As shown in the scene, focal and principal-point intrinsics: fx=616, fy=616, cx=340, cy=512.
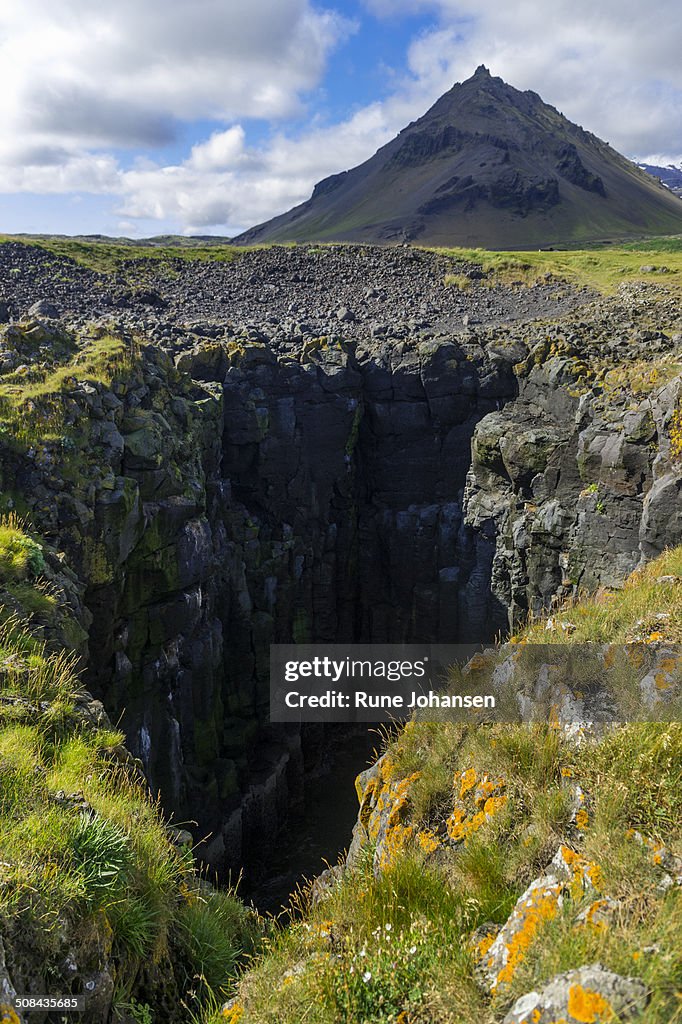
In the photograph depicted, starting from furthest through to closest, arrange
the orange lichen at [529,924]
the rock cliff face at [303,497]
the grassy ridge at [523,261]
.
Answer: the grassy ridge at [523,261] < the rock cliff face at [303,497] < the orange lichen at [529,924]

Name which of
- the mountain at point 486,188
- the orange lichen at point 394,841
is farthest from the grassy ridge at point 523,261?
the mountain at point 486,188

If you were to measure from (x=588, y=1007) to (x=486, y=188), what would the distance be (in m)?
125

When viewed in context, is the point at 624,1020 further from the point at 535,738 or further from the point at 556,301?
the point at 556,301

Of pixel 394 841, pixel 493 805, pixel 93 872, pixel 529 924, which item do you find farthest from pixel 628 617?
pixel 93 872

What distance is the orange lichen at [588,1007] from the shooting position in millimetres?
3096

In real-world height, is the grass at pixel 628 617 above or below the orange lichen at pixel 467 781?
above

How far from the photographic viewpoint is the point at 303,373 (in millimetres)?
29484

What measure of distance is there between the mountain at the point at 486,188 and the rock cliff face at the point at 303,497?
2812 inches

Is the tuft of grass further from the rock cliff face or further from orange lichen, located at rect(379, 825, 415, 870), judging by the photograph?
orange lichen, located at rect(379, 825, 415, 870)

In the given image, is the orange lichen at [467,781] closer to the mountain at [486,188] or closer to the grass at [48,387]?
the grass at [48,387]

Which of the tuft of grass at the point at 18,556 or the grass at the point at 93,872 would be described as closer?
the grass at the point at 93,872

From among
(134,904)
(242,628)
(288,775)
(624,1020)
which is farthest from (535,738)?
(288,775)

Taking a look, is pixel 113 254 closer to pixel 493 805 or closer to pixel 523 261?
pixel 523 261

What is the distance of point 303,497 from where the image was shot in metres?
30.3
